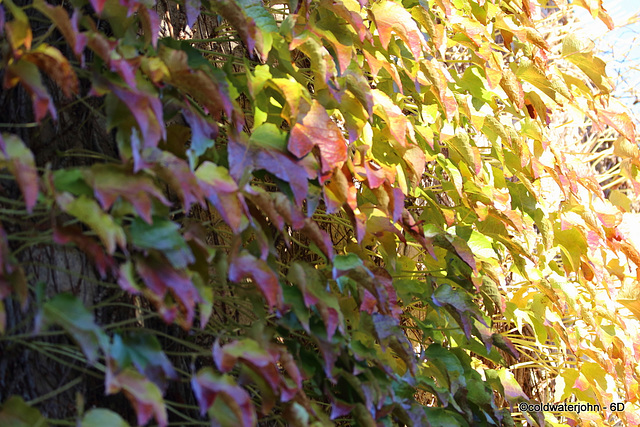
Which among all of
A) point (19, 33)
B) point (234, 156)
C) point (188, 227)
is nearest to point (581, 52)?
point (234, 156)

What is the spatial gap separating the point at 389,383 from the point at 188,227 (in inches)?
17.2

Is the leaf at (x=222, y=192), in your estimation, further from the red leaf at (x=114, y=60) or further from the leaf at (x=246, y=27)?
the leaf at (x=246, y=27)

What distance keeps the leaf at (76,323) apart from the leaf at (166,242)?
10cm

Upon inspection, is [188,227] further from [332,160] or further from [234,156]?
[332,160]

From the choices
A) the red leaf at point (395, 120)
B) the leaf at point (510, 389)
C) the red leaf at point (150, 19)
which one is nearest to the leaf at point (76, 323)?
the red leaf at point (150, 19)

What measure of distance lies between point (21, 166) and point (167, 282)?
195 millimetres

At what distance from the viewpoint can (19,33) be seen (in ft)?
2.23

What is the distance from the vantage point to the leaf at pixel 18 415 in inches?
25.8

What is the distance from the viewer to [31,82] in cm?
68

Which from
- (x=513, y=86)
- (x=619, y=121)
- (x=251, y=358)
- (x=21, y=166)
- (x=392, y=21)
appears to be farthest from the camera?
(x=619, y=121)

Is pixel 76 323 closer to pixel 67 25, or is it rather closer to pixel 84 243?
pixel 84 243

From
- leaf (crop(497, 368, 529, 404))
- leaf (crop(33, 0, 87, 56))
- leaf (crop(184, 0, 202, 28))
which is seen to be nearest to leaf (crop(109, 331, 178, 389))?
leaf (crop(33, 0, 87, 56))

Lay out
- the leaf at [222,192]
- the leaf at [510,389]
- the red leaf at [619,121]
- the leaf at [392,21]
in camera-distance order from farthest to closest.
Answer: the red leaf at [619,121] → the leaf at [510,389] → the leaf at [392,21] → the leaf at [222,192]

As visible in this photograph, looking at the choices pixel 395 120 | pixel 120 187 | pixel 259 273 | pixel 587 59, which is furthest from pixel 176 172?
pixel 587 59
